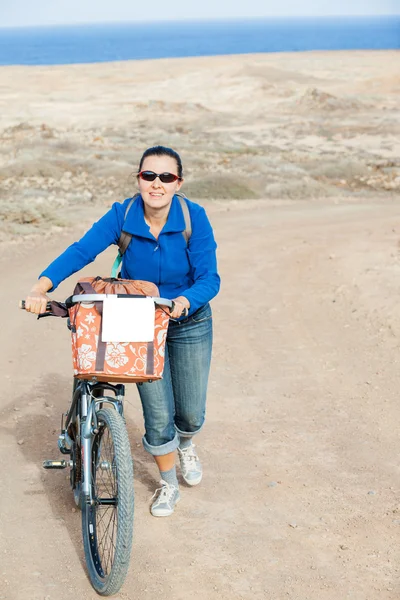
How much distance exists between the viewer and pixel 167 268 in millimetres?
4746

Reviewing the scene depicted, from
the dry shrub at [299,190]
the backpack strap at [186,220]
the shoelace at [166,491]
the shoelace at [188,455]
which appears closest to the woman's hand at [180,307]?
the backpack strap at [186,220]

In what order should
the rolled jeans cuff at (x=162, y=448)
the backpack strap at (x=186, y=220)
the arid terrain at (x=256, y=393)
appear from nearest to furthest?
the backpack strap at (x=186, y=220) < the arid terrain at (x=256, y=393) < the rolled jeans cuff at (x=162, y=448)

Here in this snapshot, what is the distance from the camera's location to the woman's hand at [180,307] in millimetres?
4339

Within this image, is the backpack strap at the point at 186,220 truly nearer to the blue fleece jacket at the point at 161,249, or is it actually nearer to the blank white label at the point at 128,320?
the blue fleece jacket at the point at 161,249

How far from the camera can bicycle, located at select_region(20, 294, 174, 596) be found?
421 centimetres

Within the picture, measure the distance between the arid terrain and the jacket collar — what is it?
1.23 m

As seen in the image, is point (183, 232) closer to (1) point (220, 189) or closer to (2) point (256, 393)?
(2) point (256, 393)

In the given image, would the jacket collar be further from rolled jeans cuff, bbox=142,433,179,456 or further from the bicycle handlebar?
rolled jeans cuff, bbox=142,433,179,456

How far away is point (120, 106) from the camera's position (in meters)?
38.3

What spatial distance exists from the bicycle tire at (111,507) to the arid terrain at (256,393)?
0.46ft

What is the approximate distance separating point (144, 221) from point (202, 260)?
37 cm

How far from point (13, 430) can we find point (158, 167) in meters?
2.96

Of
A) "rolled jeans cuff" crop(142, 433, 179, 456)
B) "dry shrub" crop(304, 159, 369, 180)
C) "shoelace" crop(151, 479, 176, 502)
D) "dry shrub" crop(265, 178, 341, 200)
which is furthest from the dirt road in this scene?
"dry shrub" crop(304, 159, 369, 180)

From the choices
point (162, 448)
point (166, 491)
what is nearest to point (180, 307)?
point (162, 448)
